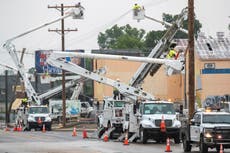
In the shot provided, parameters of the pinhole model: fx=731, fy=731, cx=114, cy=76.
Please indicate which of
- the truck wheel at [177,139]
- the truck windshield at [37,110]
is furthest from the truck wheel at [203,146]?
the truck windshield at [37,110]

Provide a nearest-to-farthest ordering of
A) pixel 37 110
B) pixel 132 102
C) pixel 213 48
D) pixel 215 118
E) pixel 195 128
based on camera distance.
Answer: pixel 215 118 → pixel 195 128 → pixel 132 102 → pixel 37 110 → pixel 213 48

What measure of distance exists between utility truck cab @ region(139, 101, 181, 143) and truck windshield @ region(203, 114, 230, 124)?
292 inches

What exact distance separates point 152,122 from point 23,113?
2848cm

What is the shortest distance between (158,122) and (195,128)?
7.15 metres

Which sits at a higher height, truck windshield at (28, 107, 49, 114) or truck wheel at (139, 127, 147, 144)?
truck windshield at (28, 107, 49, 114)

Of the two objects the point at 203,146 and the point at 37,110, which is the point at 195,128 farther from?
the point at 37,110

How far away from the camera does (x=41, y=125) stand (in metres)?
61.6

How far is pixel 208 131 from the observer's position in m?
28.1

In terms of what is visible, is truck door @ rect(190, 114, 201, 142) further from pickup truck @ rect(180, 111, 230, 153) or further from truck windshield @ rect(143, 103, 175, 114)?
truck windshield @ rect(143, 103, 175, 114)

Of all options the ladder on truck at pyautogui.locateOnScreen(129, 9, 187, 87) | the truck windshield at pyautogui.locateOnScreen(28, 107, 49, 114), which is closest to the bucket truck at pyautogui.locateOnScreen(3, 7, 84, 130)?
the truck windshield at pyautogui.locateOnScreen(28, 107, 49, 114)

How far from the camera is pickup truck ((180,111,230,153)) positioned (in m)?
28.0

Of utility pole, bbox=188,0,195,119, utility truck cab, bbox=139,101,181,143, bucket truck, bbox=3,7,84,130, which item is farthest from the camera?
bucket truck, bbox=3,7,84,130

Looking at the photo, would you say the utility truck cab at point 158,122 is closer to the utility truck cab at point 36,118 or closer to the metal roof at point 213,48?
the utility truck cab at point 36,118

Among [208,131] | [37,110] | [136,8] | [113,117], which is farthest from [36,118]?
[208,131]
